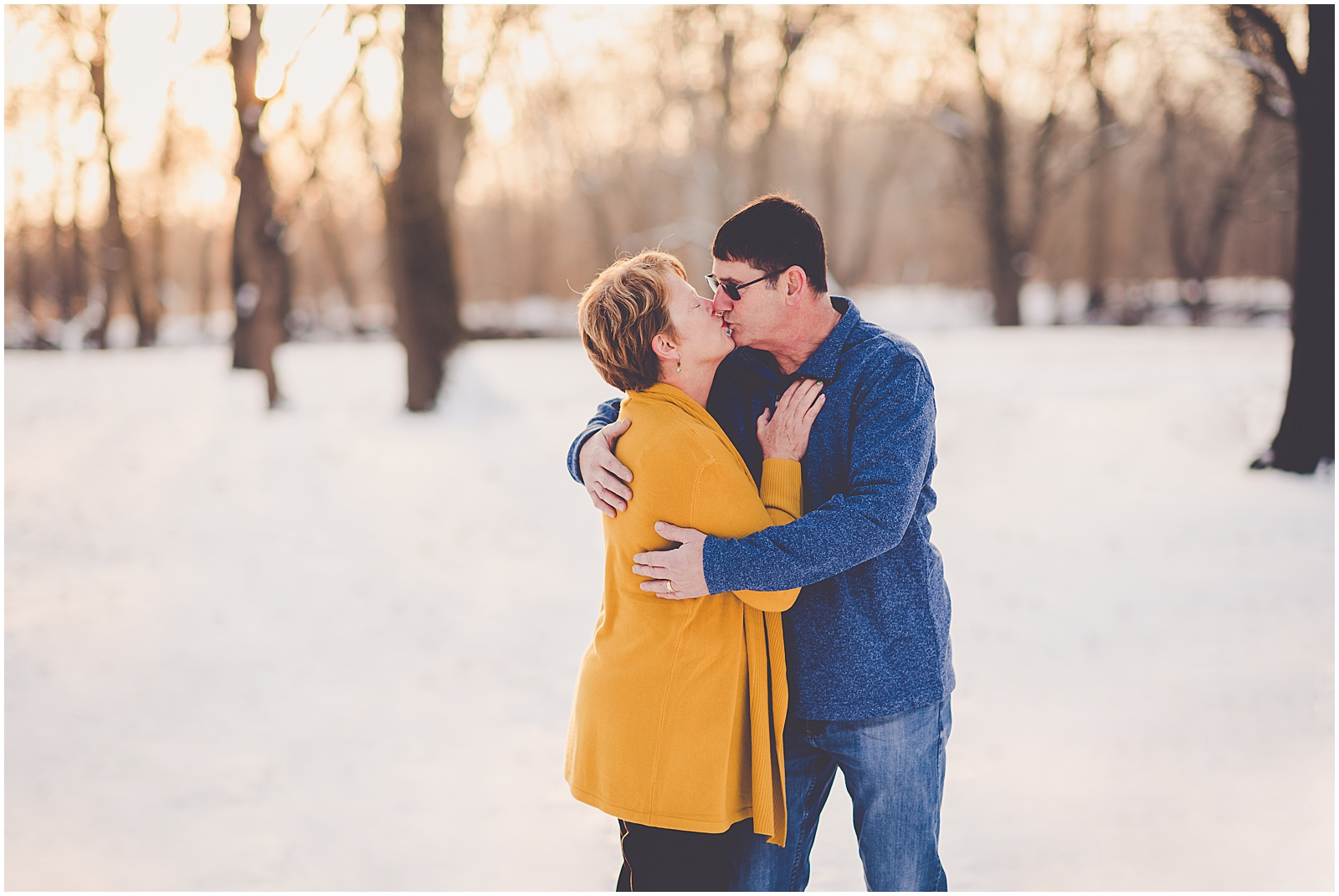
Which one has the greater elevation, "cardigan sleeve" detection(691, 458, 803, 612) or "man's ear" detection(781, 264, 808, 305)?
"man's ear" detection(781, 264, 808, 305)

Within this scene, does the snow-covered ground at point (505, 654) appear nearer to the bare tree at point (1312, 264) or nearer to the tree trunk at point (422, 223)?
the bare tree at point (1312, 264)

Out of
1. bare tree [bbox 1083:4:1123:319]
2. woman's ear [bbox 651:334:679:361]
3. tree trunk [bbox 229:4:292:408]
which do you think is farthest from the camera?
bare tree [bbox 1083:4:1123:319]

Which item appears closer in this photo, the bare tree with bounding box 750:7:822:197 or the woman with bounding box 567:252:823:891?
the woman with bounding box 567:252:823:891

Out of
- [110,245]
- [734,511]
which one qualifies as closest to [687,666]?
[734,511]

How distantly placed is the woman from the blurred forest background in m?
0.60

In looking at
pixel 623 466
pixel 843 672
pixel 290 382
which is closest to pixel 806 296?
pixel 623 466

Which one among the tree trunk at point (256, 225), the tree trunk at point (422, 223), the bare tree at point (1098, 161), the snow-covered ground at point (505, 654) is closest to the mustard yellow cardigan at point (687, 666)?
the snow-covered ground at point (505, 654)

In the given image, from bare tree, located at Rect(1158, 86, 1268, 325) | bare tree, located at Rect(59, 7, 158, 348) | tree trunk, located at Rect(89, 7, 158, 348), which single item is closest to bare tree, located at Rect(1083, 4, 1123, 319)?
bare tree, located at Rect(1158, 86, 1268, 325)

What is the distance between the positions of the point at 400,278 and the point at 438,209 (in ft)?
3.37

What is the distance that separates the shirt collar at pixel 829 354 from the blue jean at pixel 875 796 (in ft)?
2.87

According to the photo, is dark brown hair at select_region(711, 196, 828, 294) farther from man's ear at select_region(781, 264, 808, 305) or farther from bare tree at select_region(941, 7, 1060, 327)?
bare tree at select_region(941, 7, 1060, 327)

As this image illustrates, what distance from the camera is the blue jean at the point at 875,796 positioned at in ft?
7.84

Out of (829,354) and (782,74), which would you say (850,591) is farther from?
(782,74)

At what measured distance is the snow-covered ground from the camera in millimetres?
3705
